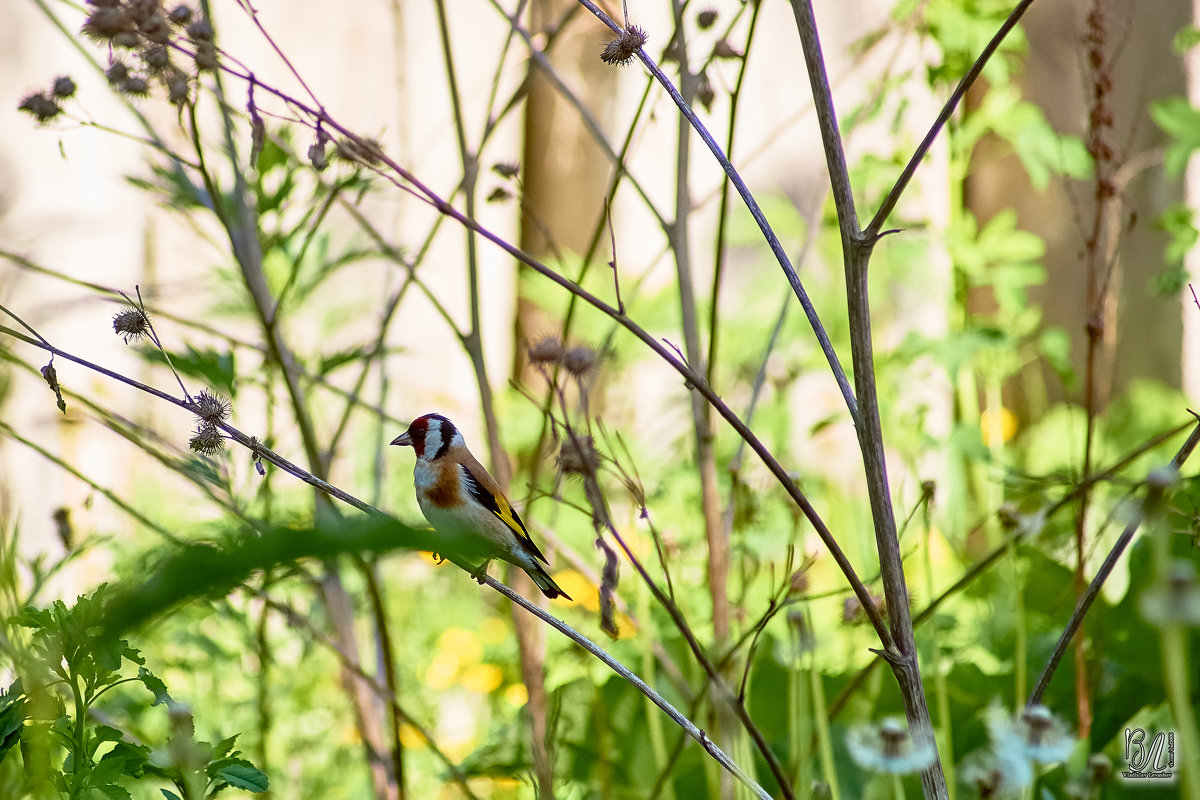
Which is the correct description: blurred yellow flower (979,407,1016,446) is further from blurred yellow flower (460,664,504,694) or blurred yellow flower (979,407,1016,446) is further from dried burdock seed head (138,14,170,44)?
dried burdock seed head (138,14,170,44)

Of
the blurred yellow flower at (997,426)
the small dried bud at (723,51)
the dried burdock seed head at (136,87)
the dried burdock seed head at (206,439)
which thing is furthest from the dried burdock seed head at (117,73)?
the blurred yellow flower at (997,426)

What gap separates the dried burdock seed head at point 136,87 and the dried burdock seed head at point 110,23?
11 cm

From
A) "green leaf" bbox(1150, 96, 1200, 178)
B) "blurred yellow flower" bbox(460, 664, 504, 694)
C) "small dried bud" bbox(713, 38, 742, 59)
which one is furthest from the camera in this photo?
"blurred yellow flower" bbox(460, 664, 504, 694)

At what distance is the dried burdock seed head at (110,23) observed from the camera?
2.53 ft

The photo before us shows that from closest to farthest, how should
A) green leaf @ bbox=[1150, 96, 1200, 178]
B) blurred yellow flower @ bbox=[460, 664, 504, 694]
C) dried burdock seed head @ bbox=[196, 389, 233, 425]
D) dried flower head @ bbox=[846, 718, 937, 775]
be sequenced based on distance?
dried flower head @ bbox=[846, 718, 937, 775] → dried burdock seed head @ bbox=[196, 389, 233, 425] → green leaf @ bbox=[1150, 96, 1200, 178] → blurred yellow flower @ bbox=[460, 664, 504, 694]

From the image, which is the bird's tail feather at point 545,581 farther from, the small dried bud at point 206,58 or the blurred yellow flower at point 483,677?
the blurred yellow flower at point 483,677

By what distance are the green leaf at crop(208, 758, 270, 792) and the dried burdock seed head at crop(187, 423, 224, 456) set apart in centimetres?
27

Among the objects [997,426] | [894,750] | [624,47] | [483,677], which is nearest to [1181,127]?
[997,426]

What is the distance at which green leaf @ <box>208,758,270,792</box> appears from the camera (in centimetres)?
83

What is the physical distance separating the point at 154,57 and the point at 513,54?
297 centimetres

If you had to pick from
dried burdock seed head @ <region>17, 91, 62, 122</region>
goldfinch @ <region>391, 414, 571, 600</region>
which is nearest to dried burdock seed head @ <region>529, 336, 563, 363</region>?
goldfinch @ <region>391, 414, 571, 600</region>

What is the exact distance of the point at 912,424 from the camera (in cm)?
220

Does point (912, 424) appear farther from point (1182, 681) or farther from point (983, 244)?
point (1182, 681)

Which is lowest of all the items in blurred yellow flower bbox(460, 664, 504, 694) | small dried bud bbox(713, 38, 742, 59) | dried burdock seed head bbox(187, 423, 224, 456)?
dried burdock seed head bbox(187, 423, 224, 456)
